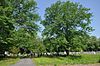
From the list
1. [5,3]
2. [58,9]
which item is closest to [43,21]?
[58,9]

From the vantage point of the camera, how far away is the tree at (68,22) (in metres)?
69.6

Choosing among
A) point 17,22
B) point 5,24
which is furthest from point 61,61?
point 17,22

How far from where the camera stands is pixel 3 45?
60406mm

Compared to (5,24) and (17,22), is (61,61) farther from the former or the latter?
(17,22)

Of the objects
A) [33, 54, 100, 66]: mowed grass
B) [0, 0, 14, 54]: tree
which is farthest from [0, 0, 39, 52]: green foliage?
[33, 54, 100, 66]: mowed grass

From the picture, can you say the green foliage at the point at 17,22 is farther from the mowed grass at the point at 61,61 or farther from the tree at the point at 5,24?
the mowed grass at the point at 61,61

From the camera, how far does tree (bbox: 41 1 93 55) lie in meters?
69.6

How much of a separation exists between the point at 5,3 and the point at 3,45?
999cm

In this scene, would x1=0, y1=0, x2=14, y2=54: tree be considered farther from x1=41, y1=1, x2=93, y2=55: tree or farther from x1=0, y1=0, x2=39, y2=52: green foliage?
x1=41, y1=1, x2=93, y2=55: tree

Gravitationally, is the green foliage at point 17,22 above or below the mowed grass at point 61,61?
above

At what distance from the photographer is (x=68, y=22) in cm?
6994

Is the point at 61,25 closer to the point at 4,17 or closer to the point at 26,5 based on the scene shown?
the point at 26,5

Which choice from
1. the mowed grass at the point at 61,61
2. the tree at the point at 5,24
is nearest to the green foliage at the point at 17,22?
the tree at the point at 5,24

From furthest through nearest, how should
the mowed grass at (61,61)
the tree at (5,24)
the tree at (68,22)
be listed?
the tree at (68,22)
the tree at (5,24)
the mowed grass at (61,61)
